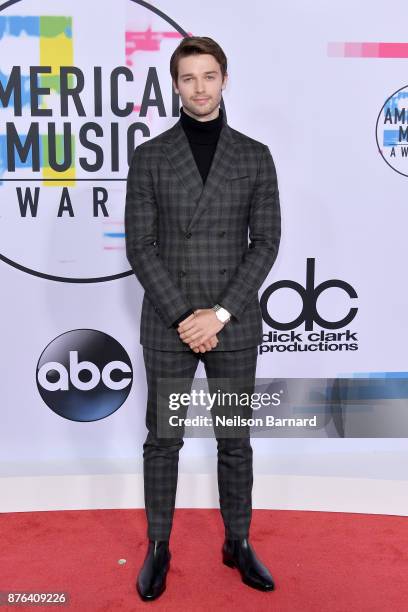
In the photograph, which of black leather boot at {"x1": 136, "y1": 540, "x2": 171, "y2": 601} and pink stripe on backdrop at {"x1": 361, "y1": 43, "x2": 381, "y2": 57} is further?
pink stripe on backdrop at {"x1": 361, "y1": 43, "x2": 381, "y2": 57}

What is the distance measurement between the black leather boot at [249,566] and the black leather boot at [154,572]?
0.24m

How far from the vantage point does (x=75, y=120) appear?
2916 mm

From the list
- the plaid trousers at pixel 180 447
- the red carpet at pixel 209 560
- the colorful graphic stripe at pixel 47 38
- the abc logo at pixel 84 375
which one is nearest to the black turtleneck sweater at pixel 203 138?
the plaid trousers at pixel 180 447

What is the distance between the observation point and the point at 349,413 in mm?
3234

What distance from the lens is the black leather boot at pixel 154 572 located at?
228cm

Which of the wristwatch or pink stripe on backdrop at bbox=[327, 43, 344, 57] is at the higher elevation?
pink stripe on backdrop at bbox=[327, 43, 344, 57]

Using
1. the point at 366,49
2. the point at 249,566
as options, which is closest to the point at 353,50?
the point at 366,49

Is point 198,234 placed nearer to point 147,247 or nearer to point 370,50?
point 147,247

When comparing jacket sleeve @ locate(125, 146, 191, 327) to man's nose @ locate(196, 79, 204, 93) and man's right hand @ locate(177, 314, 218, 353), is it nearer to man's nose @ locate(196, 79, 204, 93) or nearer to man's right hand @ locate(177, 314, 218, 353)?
man's right hand @ locate(177, 314, 218, 353)

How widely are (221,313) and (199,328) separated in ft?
0.29

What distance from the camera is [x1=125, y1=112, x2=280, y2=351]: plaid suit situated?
2.13 m

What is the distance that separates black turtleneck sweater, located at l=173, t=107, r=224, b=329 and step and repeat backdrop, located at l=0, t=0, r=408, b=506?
2.67 feet

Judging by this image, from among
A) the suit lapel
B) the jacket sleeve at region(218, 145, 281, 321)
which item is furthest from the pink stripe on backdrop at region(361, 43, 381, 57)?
the suit lapel

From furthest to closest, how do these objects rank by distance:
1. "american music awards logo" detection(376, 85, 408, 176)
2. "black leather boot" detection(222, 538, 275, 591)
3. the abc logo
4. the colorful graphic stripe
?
the abc logo, "american music awards logo" detection(376, 85, 408, 176), the colorful graphic stripe, "black leather boot" detection(222, 538, 275, 591)
